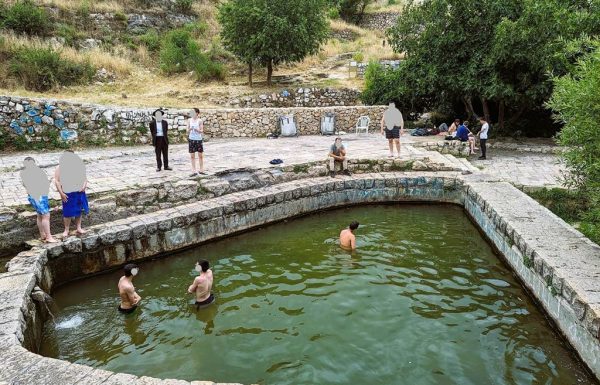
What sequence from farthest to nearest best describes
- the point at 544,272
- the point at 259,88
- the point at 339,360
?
1. the point at 259,88
2. the point at 544,272
3. the point at 339,360

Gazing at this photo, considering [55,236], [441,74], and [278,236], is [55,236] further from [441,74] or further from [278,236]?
[441,74]

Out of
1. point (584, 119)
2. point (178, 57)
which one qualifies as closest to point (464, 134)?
point (584, 119)

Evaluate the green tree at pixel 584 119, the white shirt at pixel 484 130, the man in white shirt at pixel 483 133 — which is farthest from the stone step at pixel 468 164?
the green tree at pixel 584 119

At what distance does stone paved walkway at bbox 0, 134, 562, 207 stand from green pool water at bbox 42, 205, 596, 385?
2922 mm

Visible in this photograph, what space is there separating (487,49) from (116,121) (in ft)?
47.1

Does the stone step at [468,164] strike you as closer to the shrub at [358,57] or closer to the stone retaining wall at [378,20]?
the shrub at [358,57]

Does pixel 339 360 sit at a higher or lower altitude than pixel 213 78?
lower

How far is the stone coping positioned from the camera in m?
5.11

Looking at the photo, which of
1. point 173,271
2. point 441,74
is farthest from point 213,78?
point 173,271

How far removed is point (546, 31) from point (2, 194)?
1661cm

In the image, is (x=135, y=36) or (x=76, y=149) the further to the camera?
(x=135, y=36)

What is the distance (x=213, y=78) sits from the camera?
2381 centimetres

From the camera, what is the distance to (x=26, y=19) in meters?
23.3

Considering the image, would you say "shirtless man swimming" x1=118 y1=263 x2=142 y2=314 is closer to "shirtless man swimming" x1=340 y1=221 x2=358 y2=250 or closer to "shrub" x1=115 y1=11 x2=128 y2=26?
"shirtless man swimming" x1=340 y1=221 x2=358 y2=250
